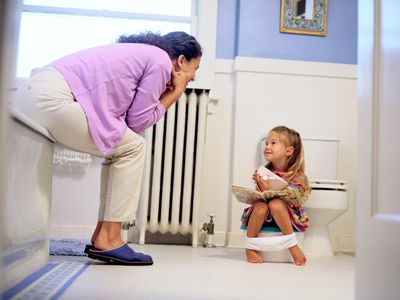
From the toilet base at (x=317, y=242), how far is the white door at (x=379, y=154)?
1577 mm

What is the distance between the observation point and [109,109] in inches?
68.2

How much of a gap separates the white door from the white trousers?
897mm

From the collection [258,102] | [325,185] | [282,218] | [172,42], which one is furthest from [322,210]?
[172,42]

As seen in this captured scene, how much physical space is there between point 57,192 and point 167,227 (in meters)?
0.66

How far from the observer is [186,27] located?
3.16 metres

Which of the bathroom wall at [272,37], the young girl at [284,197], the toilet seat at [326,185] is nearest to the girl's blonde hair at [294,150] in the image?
the young girl at [284,197]

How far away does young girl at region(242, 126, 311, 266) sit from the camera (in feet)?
7.25

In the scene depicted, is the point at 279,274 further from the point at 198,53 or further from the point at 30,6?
the point at 30,6

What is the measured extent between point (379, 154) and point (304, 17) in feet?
7.32

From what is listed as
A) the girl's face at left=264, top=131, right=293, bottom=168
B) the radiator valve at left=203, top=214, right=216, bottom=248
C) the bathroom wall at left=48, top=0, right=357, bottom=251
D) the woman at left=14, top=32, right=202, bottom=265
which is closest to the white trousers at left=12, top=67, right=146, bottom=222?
the woman at left=14, top=32, right=202, bottom=265

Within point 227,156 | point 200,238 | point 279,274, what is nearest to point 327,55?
point 227,156

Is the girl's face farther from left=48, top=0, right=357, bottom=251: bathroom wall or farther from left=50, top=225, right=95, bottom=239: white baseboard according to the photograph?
left=50, top=225, right=95, bottom=239: white baseboard

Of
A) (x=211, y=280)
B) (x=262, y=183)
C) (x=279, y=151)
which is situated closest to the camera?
(x=211, y=280)

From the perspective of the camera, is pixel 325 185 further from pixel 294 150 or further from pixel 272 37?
pixel 272 37
